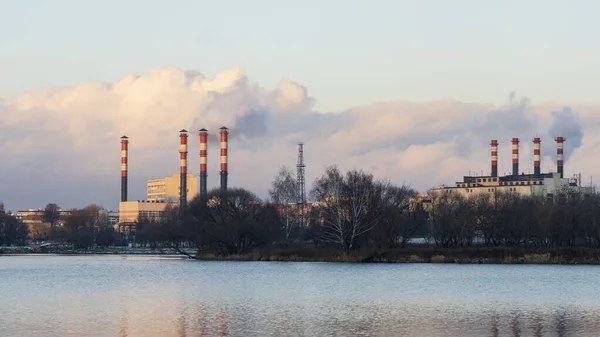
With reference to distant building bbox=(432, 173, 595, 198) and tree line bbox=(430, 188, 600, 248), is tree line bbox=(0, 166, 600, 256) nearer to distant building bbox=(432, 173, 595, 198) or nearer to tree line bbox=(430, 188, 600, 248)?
tree line bbox=(430, 188, 600, 248)

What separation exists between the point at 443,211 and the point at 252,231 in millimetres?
16931

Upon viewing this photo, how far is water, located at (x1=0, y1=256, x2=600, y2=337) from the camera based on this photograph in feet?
95.3

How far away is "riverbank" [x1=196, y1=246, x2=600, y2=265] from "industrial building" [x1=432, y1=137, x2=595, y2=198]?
67.2m

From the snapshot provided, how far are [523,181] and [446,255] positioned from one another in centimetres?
7990

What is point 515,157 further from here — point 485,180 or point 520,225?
point 520,225

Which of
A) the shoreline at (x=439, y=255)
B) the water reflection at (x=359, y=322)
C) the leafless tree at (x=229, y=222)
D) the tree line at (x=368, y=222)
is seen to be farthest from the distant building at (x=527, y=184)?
the water reflection at (x=359, y=322)

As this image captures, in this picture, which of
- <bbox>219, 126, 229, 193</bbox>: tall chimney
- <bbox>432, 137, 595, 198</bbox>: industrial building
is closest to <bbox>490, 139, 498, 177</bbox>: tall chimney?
<bbox>432, 137, 595, 198</bbox>: industrial building

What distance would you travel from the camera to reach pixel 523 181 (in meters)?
150

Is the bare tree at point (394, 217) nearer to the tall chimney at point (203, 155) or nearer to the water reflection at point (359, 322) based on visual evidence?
the water reflection at point (359, 322)

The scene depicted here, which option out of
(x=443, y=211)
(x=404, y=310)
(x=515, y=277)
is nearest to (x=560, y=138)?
(x=443, y=211)

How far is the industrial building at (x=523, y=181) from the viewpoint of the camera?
146 m

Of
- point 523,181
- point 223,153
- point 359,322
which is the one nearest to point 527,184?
point 523,181

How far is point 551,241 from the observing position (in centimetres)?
8244

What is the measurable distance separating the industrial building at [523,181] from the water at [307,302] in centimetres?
8607
